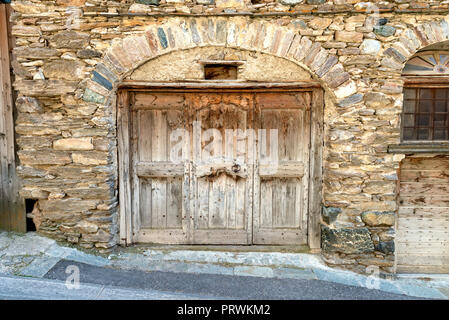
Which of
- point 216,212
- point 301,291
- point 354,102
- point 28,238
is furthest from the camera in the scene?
point 216,212

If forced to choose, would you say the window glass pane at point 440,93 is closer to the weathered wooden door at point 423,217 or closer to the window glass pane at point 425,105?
the window glass pane at point 425,105

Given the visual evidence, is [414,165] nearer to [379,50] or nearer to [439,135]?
[439,135]

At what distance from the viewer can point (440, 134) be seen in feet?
11.3

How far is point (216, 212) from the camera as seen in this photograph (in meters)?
3.72

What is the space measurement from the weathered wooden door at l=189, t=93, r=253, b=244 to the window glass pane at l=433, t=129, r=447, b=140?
2165mm

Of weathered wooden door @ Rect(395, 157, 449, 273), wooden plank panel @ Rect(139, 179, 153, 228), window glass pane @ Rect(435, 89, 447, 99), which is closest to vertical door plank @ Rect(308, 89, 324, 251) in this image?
weathered wooden door @ Rect(395, 157, 449, 273)

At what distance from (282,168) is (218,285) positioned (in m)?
1.54

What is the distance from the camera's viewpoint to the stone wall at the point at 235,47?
309cm

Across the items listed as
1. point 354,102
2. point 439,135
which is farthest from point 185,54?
point 439,135

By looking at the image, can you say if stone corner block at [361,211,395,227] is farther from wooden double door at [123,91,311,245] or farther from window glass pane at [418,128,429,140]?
window glass pane at [418,128,429,140]

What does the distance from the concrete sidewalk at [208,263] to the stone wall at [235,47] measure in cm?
32

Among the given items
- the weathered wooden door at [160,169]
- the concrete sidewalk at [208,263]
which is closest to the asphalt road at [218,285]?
the concrete sidewalk at [208,263]

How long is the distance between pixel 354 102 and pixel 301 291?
205 cm

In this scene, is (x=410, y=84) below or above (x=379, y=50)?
below
